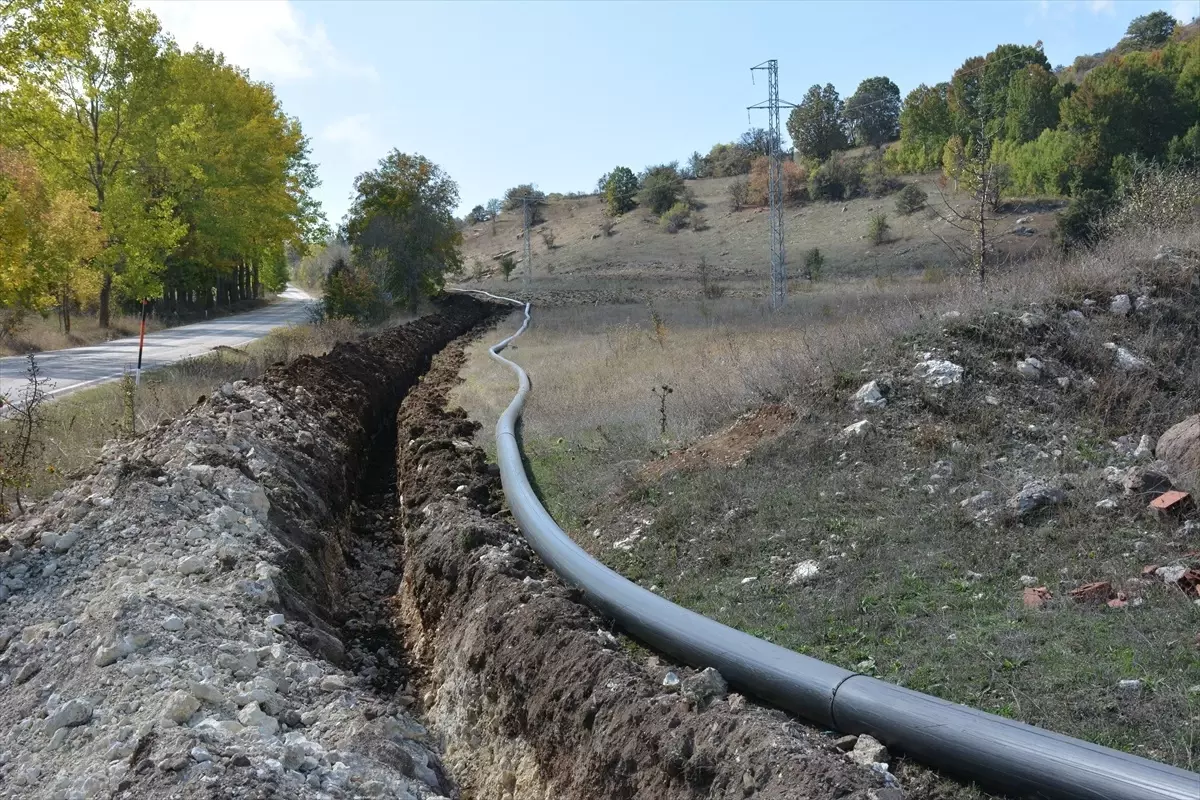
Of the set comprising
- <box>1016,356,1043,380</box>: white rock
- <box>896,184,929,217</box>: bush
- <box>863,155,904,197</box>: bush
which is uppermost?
<box>863,155,904,197</box>: bush

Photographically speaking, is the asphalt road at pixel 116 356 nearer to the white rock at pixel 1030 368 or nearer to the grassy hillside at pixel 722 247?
the white rock at pixel 1030 368

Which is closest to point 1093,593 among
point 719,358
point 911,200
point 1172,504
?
point 1172,504

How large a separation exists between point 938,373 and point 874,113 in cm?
9456

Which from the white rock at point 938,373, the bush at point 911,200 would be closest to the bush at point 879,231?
the bush at point 911,200

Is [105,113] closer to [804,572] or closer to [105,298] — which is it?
[105,298]

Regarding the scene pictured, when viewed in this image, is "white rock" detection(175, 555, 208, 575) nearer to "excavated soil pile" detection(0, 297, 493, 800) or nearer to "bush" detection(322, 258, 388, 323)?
"excavated soil pile" detection(0, 297, 493, 800)

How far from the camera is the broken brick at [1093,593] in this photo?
5.11 m

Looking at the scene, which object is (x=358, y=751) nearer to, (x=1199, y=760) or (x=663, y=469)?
(x=1199, y=760)

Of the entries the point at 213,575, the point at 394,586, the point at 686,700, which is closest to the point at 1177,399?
the point at 686,700

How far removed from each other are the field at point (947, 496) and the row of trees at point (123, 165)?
11103mm

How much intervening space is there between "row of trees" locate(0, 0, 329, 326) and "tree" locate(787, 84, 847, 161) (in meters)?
57.8

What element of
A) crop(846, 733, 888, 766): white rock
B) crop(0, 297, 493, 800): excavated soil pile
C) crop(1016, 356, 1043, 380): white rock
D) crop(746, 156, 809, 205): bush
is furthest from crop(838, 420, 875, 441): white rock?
crop(746, 156, 809, 205): bush

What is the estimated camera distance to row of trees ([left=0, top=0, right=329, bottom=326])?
20.5 metres

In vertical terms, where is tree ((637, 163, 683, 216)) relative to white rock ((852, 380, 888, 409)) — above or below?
above
